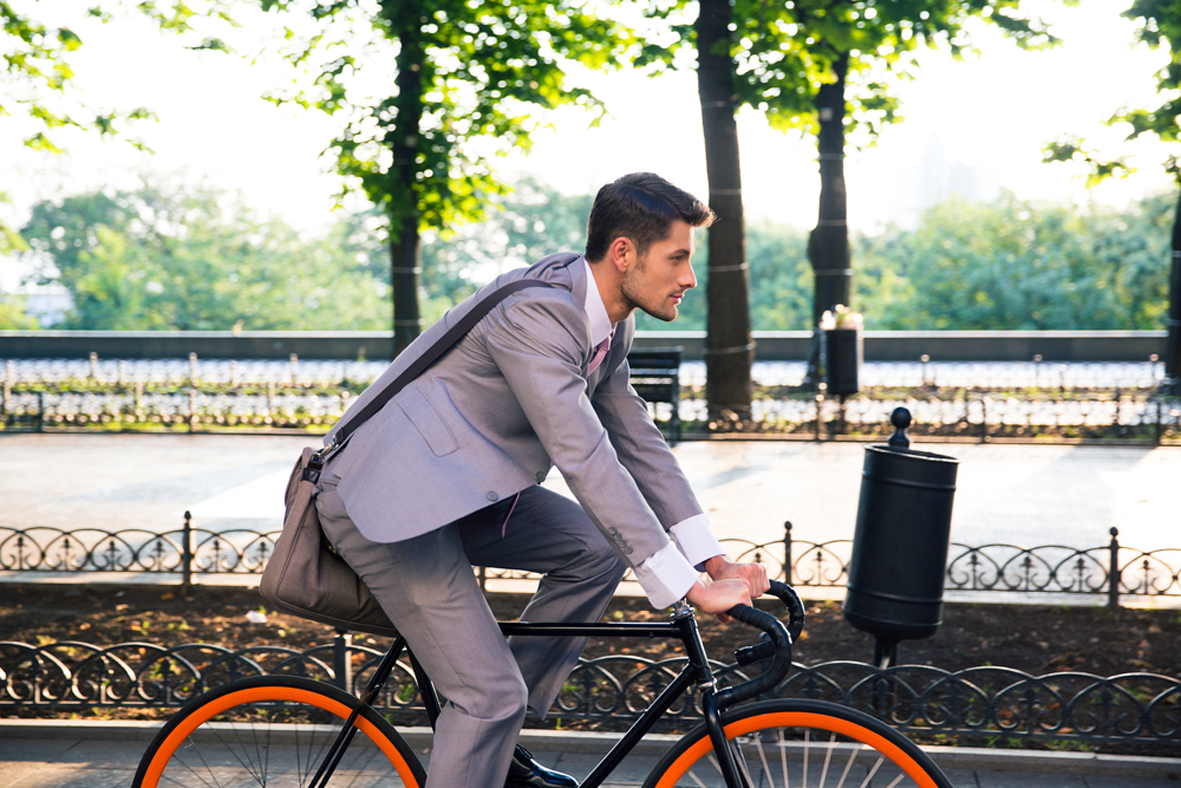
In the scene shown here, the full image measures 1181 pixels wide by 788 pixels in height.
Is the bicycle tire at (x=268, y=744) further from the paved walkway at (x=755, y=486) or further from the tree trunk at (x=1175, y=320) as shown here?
the tree trunk at (x=1175, y=320)

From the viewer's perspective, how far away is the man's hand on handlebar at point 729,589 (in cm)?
227

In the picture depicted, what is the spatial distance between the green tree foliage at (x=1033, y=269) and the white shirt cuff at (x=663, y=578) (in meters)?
33.3

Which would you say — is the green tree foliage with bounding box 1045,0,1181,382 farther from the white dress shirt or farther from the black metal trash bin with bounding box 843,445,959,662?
the white dress shirt

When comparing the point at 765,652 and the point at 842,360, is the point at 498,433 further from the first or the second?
the point at 842,360

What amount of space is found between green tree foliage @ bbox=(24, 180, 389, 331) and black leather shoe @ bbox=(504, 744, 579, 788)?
40151 mm

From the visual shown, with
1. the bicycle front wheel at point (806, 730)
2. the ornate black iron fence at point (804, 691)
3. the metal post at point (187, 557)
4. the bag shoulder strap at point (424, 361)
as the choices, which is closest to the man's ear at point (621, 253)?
the bag shoulder strap at point (424, 361)

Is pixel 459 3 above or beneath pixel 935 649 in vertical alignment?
above

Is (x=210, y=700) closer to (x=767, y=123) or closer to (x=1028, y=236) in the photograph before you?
(x=767, y=123)

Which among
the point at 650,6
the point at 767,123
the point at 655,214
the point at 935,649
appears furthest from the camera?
the point at 650,6

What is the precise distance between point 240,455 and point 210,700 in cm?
981

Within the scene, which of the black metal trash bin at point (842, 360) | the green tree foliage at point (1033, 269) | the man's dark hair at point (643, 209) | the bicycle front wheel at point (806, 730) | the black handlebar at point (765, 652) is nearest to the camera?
the black handlebar at point (765, 652)

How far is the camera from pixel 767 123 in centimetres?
1291

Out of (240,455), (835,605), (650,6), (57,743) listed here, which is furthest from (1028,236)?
(57,743)

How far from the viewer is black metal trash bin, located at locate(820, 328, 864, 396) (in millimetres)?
14086
